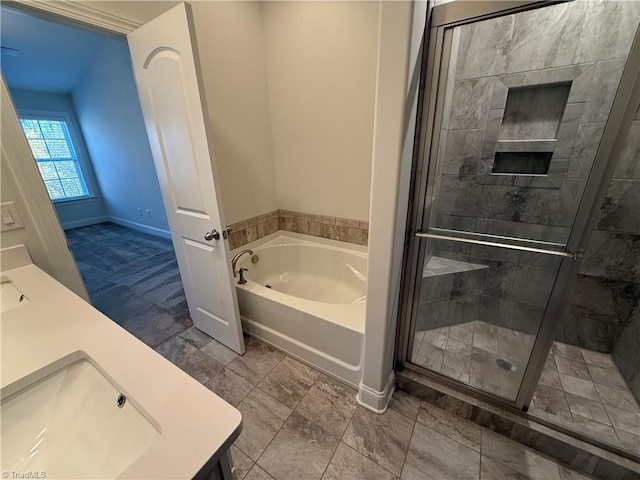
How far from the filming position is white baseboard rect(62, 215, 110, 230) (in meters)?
4.78

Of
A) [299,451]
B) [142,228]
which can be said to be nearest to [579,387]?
[299,451]

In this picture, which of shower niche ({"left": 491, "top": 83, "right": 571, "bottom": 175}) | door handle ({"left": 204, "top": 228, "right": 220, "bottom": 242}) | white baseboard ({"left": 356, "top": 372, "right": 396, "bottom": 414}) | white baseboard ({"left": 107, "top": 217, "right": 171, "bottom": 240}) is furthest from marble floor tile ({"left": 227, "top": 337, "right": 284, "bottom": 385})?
white baseboard ({"left": 107, "top": 217, "right": 171, "bottom": 240})

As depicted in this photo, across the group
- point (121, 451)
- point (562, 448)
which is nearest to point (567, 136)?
point (562, 448)

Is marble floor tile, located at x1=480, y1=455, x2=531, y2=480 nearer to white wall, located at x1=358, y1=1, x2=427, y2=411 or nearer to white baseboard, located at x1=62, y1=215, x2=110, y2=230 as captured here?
white wall, located at x1=358, y1=1, x2=427, y2=411

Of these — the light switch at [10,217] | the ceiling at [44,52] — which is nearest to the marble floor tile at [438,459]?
the light switch at [10,217]

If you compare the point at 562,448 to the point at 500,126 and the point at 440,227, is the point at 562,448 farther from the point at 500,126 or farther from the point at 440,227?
the point at 500,126

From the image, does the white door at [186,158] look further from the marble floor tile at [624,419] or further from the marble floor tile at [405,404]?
the marble floor tile at [624,419]

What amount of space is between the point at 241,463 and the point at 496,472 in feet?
3.78

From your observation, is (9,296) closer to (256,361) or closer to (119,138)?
(256,361)

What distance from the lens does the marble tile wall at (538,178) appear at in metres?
1.23

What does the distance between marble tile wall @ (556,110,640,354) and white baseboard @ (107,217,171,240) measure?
470 cm

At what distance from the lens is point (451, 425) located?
1.33m

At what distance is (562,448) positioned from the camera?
1.15 m

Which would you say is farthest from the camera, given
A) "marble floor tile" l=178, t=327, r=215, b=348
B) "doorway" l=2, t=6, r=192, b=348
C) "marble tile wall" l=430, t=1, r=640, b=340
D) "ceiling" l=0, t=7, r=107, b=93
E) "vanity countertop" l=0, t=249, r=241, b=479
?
"ceiling" l=0, t=7, r=107, b=93
